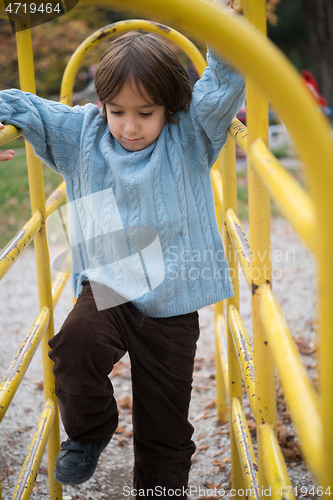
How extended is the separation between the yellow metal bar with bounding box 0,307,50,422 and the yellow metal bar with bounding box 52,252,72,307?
147 mm

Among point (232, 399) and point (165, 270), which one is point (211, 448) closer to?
point (232, 399)

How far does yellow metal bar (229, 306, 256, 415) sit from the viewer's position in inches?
43.5

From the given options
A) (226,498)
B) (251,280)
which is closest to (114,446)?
(226,498)

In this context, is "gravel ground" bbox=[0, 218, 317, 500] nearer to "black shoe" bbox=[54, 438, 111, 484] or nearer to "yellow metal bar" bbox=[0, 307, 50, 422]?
"black shoe" bbox=[54, 438, 111, 484]

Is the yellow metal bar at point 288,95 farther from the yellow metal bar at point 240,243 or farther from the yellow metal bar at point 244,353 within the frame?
the yellow metal bar at point 244,353

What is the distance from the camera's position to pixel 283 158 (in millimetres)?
7840

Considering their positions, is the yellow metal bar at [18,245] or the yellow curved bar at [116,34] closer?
the yellow metal bar at [18,245]

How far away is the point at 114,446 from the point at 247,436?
0.97 meters

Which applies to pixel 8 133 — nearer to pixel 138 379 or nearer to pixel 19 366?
pixel 19 366

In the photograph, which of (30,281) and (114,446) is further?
(30,281)

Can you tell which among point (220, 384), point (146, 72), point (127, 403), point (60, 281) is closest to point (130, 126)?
point (146, 72)

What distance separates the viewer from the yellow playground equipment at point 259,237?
52cm

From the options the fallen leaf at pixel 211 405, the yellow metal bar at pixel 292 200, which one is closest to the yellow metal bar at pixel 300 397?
the yellow metal bar at pixel 292 200

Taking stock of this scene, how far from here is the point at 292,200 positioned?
0.58m
